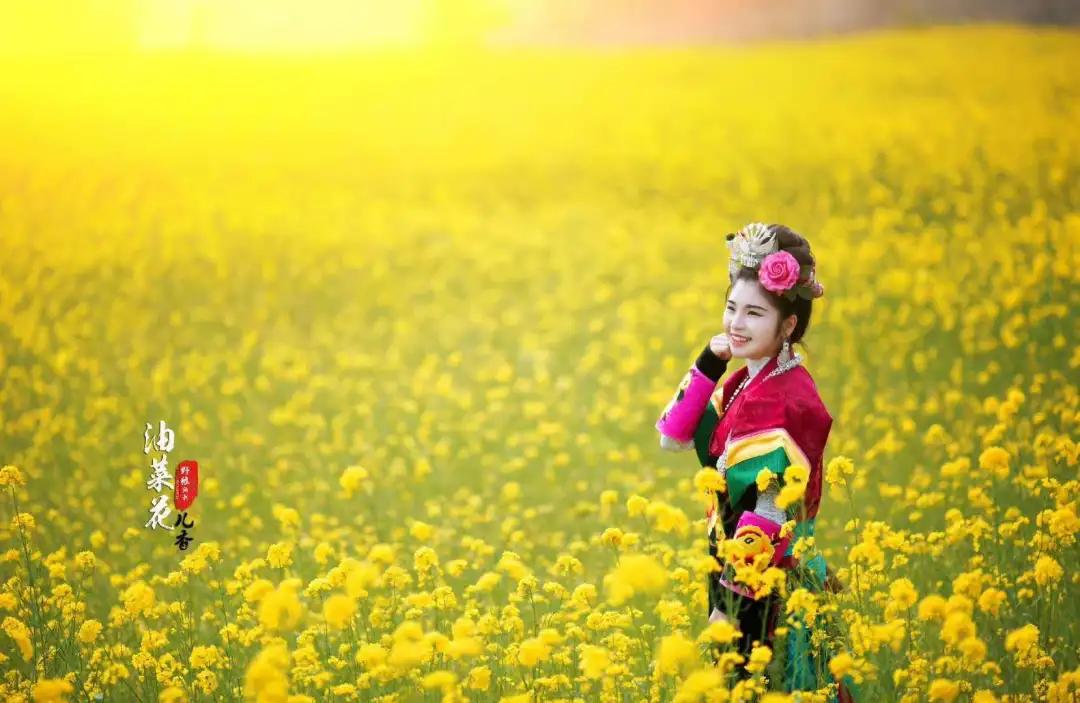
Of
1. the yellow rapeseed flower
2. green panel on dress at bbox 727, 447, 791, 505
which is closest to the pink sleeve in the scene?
green panel on dress at bbox 727, 447, 791, 505

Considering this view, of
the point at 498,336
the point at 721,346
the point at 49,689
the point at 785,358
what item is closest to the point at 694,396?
the point at 721,346

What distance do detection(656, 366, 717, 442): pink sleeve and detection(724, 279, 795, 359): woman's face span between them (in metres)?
0.16

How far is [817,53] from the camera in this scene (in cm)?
1145

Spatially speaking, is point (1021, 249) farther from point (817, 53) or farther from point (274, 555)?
point (274, 555)

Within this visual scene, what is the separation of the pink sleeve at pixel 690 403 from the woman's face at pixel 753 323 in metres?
0.16

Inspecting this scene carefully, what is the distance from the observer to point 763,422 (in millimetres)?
2703

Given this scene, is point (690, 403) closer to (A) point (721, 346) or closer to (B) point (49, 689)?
(A) point (721, 346)

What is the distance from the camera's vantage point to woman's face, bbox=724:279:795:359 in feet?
9.17

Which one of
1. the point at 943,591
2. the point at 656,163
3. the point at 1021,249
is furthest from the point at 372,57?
the point at 943,591

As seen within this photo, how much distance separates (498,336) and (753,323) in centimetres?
521

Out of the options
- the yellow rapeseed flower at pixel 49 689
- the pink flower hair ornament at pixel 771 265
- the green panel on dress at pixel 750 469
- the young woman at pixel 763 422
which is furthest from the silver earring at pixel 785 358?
the yellow rapeseed flower at pixel 49 689

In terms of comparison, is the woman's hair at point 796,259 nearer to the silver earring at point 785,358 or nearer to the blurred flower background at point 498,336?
the silver earring at point 785,358

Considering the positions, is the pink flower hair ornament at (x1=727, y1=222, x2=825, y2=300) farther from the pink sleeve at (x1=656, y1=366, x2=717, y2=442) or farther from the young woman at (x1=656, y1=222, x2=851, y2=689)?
the pink sleeve at (x1=656, y1=366, x2=717, y2=442)

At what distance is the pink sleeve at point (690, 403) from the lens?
116 inches
